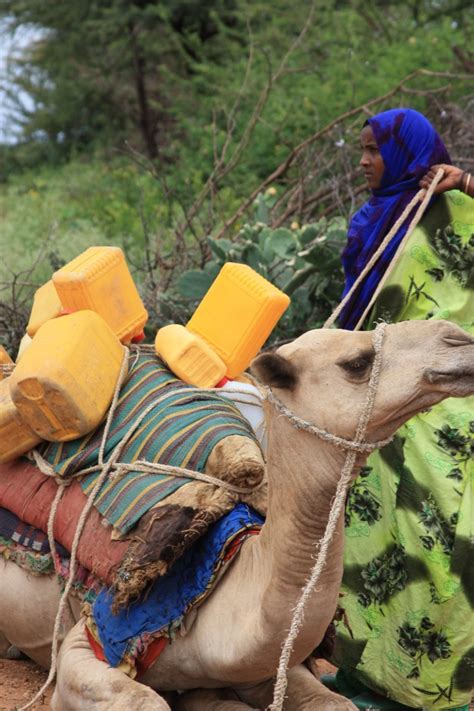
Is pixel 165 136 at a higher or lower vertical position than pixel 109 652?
lower

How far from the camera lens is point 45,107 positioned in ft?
60.6

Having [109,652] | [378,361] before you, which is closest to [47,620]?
[109,652]

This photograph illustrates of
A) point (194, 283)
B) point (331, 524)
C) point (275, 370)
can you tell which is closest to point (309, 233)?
point (194, 283)

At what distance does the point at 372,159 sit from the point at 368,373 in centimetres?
193

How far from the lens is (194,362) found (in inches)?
178

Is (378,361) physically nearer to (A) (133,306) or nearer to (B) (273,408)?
(B) (273,408)

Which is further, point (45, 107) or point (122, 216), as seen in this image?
point (45, 107)

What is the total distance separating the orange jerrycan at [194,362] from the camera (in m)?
4.51

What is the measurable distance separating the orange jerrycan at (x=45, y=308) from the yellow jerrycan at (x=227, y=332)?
46 centimetres

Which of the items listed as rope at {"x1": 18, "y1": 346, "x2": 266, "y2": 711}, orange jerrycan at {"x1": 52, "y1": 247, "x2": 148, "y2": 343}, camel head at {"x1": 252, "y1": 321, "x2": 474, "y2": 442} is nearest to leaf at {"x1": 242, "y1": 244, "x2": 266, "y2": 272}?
orange jerrycan at {"x1": 52, "y1": 247, "x2": 148, "y2": 343}

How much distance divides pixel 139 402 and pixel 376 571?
3.89 ft

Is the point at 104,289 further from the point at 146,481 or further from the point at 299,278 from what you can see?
the point at 299,278

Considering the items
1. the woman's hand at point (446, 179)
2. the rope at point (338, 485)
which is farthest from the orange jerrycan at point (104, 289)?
the rope at point (338, 485)

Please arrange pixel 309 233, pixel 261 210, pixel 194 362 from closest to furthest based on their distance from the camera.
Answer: pixel 194 362 → pixel 309 233 → pixel 261 210
